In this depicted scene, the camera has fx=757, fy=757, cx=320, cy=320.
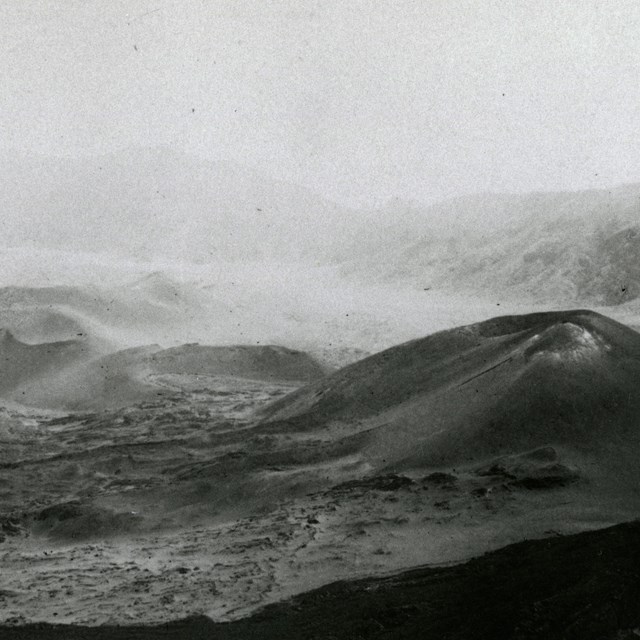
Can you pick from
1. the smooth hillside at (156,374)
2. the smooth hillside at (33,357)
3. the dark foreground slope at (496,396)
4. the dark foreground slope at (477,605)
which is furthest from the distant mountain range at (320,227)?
the dark foreground slope at (477,605)

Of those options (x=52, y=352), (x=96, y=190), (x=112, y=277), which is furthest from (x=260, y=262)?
(x=52, y=352)

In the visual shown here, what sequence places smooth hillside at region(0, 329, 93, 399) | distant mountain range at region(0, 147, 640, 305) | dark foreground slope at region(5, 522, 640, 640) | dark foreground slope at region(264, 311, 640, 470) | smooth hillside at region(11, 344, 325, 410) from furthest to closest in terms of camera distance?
distant mountain range at region(0, 147, 640, 305) → smooth hillside at region(0, 329, 93, 399) → smooth hillside at region(11, 344, 325, 410) → dark foreground slope at region(264, 311, 640, 470) → dark foreground slope at region(5, 522, 640, 640)

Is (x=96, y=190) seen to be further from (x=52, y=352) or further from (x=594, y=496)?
(x=594, y=496)

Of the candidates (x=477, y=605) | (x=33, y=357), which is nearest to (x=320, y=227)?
(x=33, y=357)

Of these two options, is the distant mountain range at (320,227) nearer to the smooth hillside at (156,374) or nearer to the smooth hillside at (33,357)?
the smooth hillside at (156,374)

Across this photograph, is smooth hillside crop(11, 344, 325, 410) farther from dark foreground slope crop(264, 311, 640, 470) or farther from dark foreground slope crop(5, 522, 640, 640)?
dark foreground slope crop(5, 522, 640, 640)

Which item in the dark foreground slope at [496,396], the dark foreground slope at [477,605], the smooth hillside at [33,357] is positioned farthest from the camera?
the smooth hillside at [33,357]


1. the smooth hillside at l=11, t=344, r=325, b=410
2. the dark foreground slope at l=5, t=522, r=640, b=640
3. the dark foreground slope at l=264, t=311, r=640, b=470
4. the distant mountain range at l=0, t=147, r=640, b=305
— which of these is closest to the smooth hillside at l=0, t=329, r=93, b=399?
the smooth hillside at l=11, t=344, r=325, b=410

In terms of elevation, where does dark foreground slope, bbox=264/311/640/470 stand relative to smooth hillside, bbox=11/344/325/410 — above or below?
below
